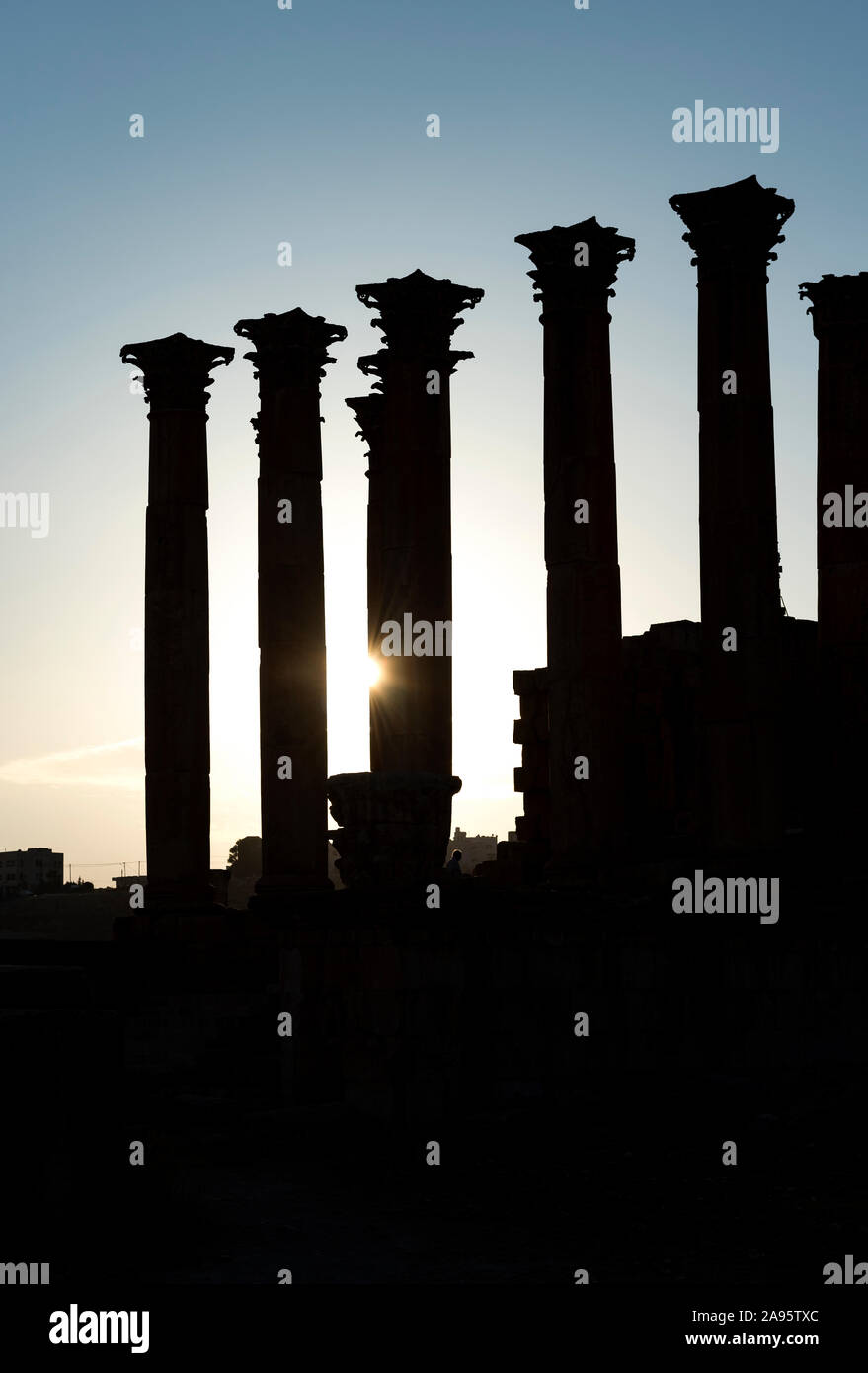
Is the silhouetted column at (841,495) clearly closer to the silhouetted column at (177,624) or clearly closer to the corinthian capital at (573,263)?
the corinthian capital at (573,263)

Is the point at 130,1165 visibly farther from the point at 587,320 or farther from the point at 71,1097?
the point at 587,320

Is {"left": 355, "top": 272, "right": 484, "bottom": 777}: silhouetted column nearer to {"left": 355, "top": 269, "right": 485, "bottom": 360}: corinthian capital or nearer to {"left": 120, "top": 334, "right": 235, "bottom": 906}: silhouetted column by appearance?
{"left": 355, "top": 269, "right": 485, "bottom": 360}: corinthian capital

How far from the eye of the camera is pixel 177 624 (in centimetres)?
4119

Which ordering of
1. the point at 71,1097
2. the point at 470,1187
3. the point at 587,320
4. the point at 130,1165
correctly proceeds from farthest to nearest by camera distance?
the point at 587,320 < the point at 470,1187 < the point at 130,1165 < the point at 71,1097

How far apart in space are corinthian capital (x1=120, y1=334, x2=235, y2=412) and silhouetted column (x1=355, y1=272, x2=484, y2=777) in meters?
4.84

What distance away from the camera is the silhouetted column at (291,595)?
1602 inches

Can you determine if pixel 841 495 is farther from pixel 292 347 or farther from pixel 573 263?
pixel 292 347

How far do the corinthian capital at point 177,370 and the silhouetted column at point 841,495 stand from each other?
12.8 m

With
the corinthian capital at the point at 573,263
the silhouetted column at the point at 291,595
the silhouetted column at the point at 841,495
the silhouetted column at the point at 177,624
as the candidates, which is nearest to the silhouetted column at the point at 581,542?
the corinthian capital at the point at 573,263

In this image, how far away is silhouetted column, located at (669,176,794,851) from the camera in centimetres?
3200

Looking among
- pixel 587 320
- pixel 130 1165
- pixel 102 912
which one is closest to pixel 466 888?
pixel 130 1165

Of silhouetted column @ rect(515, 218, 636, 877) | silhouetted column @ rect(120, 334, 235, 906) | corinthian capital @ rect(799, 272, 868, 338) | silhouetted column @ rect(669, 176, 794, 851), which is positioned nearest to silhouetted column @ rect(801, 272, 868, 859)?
corinthian capital @ rect(799, 272, 868, 338)
